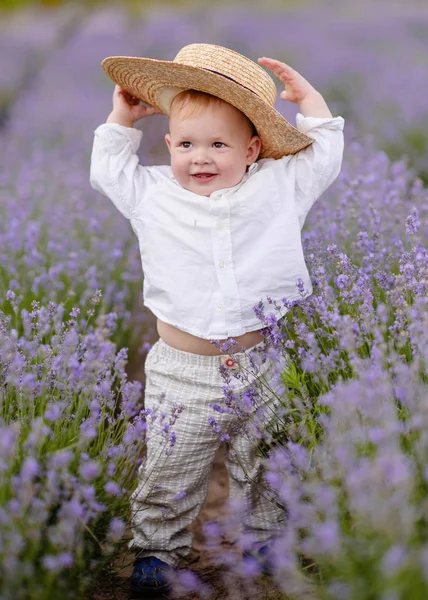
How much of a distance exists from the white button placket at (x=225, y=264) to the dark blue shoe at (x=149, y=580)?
847 mm

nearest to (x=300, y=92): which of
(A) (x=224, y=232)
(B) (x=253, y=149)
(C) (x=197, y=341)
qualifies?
(B) (x=253, y=149)

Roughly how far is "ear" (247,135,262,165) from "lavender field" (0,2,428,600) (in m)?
0.42

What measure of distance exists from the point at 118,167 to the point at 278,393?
1.01 metres

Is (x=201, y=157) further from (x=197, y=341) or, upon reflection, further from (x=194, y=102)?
(x=197, y=341)

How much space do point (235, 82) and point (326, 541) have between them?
4.96ft

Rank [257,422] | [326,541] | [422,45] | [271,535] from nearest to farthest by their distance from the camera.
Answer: [326,541] → [257,422] → [271,535] → [422,45]

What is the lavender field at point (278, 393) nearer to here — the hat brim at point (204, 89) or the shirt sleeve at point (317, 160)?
the shirt sleeve at point (317, 160)

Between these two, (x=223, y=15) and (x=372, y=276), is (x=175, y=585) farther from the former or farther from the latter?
(x=223, y=15)

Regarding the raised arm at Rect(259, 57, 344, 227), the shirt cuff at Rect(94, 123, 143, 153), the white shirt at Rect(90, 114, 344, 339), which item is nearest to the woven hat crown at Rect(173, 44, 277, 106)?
the raised arm at Rect(259, 57, 344, 227)

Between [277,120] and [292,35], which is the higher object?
[292,35]

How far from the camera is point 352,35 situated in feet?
42.0

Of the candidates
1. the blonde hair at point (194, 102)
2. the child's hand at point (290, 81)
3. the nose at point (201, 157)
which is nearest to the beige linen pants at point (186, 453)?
the nose at point (201, 157)

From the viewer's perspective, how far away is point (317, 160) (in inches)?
101

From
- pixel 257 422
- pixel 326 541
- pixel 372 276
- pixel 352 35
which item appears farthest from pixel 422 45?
pixel 326 541
